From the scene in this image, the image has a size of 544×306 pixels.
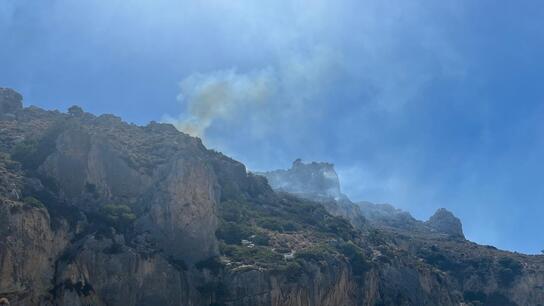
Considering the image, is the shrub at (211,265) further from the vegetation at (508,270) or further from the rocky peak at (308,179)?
the rocky peak at (308,179)

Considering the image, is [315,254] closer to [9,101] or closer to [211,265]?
[211,265]

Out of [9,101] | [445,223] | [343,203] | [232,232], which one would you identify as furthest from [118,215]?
[445,223]

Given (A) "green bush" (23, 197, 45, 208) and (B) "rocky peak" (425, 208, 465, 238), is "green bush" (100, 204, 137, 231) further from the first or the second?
(B) "rocky peak" (425, 208, 465, 238)

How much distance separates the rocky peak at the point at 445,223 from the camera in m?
148

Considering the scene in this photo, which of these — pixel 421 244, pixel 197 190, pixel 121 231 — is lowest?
pixel 121 231

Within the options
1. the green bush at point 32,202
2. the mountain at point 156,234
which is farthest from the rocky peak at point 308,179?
the green bush at point 32,202

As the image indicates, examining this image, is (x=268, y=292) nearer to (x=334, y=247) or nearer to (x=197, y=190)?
(x=197, y=190)

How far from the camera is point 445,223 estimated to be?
15112 centimetres

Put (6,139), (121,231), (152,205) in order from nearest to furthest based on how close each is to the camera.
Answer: (121,231) < (152,205) < (6,139)

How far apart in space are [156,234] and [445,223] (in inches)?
4377

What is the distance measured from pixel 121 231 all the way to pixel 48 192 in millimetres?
6589

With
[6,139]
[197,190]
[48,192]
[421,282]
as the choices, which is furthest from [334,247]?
[6,139]

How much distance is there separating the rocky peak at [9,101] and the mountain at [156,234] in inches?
7.6

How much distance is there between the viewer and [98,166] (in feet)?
188
